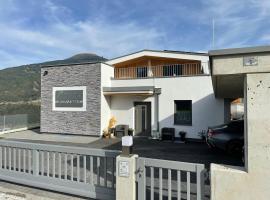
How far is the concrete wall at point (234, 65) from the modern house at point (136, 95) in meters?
12.2

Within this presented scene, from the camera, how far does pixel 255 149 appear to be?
3.81 meters

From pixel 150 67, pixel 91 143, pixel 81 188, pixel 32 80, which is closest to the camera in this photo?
pixel 81 188

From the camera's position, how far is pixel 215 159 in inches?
417

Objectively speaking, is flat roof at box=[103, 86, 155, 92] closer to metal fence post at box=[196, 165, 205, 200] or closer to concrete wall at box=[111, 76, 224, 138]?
concrete wall at box=[111, 76, 224, 138]

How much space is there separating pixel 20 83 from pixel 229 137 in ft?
226

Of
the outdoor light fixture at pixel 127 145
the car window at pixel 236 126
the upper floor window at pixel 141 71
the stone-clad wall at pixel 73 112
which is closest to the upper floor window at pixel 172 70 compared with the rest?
the upper floor window at pixel 141 71

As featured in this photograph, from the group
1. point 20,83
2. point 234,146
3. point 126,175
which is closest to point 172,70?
point 234,146

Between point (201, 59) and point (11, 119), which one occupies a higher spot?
point (201, 59)

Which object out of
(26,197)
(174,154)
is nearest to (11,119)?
(174,154)

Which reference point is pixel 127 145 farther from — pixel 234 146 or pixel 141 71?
pixel 141 71

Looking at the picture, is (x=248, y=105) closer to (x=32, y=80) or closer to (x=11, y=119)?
(x=11, y=119)

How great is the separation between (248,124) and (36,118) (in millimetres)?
23555

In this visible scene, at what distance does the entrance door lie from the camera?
1802 centimetres

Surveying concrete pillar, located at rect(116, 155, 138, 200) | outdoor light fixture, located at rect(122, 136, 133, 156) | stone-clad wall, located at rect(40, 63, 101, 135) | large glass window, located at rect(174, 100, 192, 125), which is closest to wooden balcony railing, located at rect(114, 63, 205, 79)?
large glass window, located at rect(174, 100, 192, 125)
